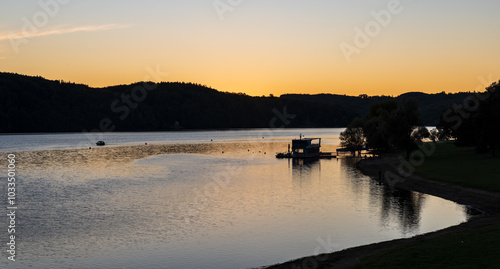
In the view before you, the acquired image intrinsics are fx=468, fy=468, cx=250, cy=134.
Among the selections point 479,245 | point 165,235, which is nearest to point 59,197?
point 165,235

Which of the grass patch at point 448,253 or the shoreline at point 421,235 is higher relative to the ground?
the grass patch at point 448,253

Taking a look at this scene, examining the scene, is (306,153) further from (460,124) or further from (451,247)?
Result: (451,247)

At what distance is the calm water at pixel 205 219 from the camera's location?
3688 cm

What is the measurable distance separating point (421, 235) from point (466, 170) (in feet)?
135

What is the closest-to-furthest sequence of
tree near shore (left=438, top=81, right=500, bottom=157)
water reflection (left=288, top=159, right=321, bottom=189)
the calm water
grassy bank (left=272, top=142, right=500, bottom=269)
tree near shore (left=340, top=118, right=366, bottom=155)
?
1. grassy bank (left=272, top=142, right=500, bottom=269)
2. the calm water
3. water reflection (left=288, top=159, right=321, bottom=189)
4. tree near shore (left=438, top=81, right=500, bottom=157)
5. tree near shore (left=340, top=118, right=366, bottom=155)

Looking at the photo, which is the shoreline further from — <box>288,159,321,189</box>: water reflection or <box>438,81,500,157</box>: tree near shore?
<box>438,81,500,157</box>: tree near shore

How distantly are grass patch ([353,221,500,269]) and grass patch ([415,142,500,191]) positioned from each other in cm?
2946

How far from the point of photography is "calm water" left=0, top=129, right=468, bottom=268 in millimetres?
36875

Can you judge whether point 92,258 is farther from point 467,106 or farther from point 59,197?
point 467,106

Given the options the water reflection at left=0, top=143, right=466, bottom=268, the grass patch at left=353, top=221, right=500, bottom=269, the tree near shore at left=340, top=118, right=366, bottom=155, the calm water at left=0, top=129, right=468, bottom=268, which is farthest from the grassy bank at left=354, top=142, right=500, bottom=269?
the tree near shore at left=340, top=118, right=366, bottom=155

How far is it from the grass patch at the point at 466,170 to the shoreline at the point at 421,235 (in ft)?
5.82

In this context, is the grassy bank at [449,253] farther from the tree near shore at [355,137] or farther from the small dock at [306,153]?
the tree near shore at [355,137]

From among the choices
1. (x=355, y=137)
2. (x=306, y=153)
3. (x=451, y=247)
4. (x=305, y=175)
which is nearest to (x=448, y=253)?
(x=451, y=247)

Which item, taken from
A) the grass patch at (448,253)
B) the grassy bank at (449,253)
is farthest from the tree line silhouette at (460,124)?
the grass patch at (448,253)
